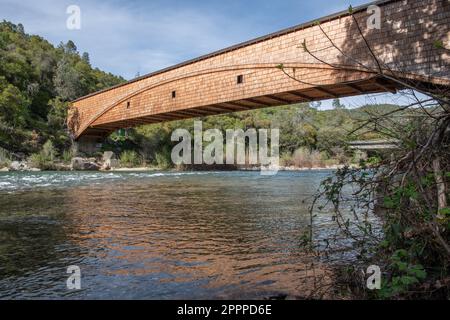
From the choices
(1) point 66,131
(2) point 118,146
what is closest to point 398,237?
(1) point 66,131

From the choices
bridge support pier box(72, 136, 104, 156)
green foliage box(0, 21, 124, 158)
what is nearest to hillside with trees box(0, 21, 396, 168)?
green foliage box(0, 21, 124, 158)

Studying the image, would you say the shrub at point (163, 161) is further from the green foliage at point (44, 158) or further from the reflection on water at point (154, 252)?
the reflection on water at point (154, 252)

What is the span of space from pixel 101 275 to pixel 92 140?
98.0 feet

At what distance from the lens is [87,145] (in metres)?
30.7

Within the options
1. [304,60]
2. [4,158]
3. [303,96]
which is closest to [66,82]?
[4,158]

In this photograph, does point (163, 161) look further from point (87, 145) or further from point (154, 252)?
point (154, 252)

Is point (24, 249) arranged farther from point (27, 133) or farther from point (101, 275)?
point (27, 133)

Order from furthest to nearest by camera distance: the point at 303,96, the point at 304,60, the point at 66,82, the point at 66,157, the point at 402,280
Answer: the point at 66,82 → the point at 66,157 → the point at 303,96 → the point at 304,60 → the point at 402,280

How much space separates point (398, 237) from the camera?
2.56 metres

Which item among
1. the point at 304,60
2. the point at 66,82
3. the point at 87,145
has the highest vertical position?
the point at 66,82

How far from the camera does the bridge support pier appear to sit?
29.7m

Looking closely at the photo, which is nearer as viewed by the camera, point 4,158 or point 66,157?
point 4,158

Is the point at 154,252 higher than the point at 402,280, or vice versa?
the point at 402,280
